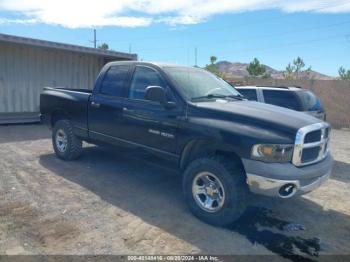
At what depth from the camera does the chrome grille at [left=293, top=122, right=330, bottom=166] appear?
4092mm

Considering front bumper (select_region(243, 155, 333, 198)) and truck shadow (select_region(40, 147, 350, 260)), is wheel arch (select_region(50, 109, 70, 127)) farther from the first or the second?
front bumper (select_region(243, 155, 333, 198))

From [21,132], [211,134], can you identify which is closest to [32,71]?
[21,132]

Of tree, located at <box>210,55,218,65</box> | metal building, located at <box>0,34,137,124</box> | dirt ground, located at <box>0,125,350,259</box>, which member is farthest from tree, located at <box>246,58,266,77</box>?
dirt ground, located at <box>0,125,350,259</box>

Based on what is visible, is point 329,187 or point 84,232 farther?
point 329,187

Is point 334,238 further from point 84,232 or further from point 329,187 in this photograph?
point 84,232

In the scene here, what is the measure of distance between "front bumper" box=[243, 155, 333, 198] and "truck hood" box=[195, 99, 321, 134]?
470mm

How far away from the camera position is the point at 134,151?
5527 millimetres

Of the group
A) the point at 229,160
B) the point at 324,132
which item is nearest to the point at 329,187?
the point at 324,132

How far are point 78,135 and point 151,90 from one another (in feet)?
8.26

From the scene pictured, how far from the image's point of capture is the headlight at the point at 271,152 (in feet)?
13.1

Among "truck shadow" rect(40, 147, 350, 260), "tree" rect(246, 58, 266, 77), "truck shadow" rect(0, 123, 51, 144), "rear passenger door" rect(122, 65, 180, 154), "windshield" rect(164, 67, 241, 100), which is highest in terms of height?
"tree" rect(246, 58, 266, 77)

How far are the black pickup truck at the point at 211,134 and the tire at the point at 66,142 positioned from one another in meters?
0.92

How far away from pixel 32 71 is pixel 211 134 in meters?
10.7

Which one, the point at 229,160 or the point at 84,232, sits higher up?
the point at 229,160
